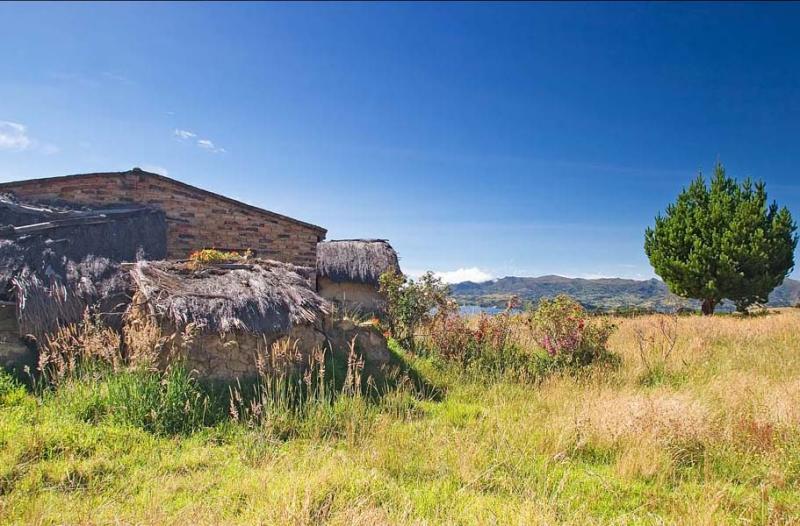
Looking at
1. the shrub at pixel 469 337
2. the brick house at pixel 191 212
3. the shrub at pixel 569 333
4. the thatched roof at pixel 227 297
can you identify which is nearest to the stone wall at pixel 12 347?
the thatched roof at pixel 227 297

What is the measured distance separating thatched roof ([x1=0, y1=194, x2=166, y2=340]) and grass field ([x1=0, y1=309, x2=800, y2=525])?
1644mm

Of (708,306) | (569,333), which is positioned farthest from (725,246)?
(569,333)

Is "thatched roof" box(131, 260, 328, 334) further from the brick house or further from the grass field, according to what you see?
the brick house

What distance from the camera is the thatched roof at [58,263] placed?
6.99 metres

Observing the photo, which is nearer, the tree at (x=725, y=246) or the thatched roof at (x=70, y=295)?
the thatched roof at (x=70, y=295)

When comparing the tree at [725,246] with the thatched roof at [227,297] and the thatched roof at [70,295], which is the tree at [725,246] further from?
the thatched roof at [70,295]

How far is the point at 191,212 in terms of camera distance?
12969mm

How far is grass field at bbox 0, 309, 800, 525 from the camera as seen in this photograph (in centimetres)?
363

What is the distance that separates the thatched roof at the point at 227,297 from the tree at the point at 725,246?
20.5 m

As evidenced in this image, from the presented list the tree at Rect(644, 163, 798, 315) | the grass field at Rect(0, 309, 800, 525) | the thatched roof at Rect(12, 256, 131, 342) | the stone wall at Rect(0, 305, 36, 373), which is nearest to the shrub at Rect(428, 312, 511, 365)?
the grass field at Rect(0, 309, 800, 525)

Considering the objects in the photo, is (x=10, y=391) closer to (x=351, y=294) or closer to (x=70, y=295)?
(x=70, y=295)

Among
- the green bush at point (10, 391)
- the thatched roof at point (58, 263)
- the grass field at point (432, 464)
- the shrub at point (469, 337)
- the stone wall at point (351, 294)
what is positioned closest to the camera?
the grass field at point (432, 464)

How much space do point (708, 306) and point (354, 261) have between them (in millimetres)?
19081

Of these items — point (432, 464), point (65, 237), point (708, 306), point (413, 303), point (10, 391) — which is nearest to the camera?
point (432, 464)
